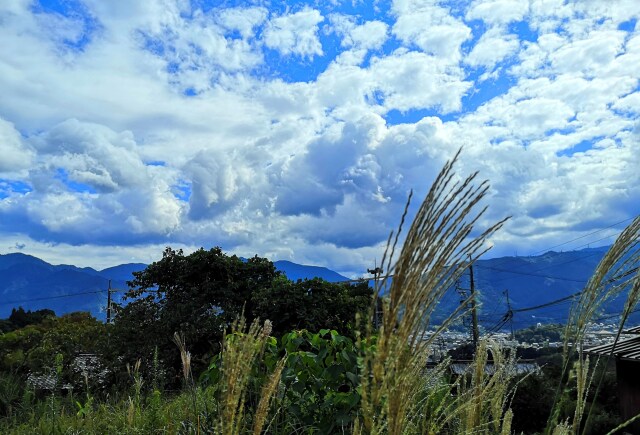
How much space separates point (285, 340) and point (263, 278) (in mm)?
10149

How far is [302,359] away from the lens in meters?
4.08

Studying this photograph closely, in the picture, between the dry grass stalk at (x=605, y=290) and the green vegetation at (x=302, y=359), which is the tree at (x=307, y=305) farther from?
the dry grass stalk at (x=605, y=290)

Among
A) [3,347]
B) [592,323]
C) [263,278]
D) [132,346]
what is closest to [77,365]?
[132,346]

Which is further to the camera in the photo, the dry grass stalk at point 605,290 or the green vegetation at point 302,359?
the dry grass stalk at point 605,290

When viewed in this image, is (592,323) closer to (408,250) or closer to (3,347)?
(408,250)

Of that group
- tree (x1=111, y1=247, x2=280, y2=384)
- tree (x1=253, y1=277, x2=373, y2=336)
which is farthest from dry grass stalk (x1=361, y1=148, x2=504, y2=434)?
tree (x1=111, y1=247, x2=280, y2=384)

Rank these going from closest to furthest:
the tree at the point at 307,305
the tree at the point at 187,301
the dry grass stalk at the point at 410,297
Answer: the dry grass stalk at the point at 410,297 < the tree at the point at 307,305 < the tree at the point at 187,301

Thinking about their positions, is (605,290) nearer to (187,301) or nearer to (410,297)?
(410,297)

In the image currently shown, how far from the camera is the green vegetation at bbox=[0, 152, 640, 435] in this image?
4.41 ft

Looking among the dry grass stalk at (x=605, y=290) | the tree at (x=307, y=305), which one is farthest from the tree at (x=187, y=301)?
the dry grass stalk at (x=605, y=290)

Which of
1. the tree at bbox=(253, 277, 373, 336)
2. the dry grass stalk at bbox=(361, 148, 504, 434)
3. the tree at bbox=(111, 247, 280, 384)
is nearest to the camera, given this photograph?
the dry grass stalk at bbox=(361, 148, 504, 434)

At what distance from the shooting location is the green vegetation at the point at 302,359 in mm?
1343

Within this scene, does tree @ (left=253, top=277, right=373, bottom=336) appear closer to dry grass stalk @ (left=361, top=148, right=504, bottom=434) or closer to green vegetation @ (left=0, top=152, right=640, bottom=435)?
green vegetation @ (left=0, top=152, right=640, bottom=435)

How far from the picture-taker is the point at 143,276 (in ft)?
48.2
